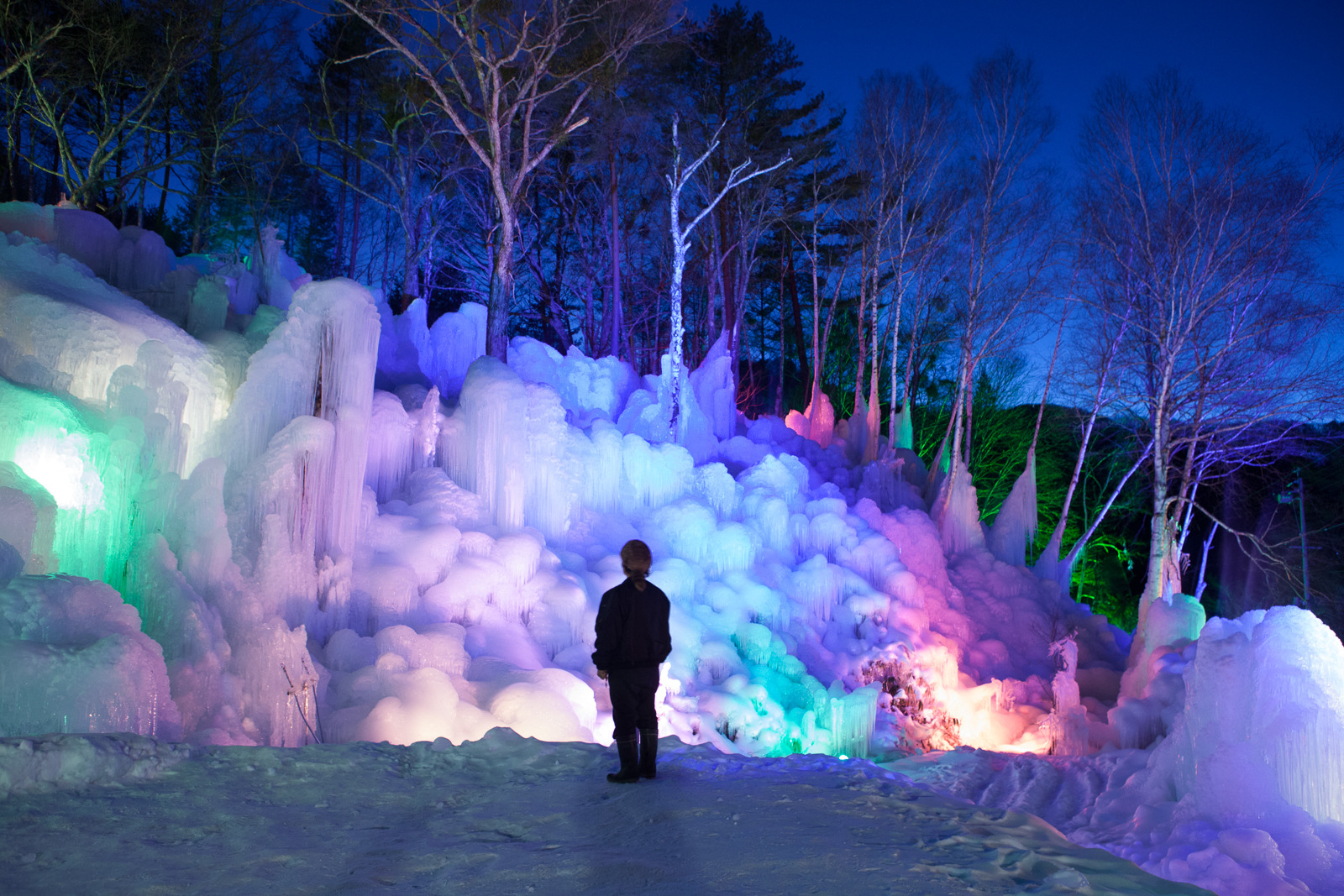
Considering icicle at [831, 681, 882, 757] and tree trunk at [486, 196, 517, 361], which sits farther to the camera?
tree trunk at [486, 196, 517, 361]

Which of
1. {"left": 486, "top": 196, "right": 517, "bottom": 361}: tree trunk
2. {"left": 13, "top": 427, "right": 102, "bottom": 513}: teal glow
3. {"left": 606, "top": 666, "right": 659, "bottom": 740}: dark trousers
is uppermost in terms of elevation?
{"left": 486, "top": 196, "right": 517, "bottom": 361}: tree trunk

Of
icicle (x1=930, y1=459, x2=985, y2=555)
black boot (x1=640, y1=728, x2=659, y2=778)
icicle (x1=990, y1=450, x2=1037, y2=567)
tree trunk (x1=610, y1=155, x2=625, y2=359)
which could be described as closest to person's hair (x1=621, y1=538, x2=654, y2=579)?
black boot (x1=640, y1=728, x2=659, y2=778)

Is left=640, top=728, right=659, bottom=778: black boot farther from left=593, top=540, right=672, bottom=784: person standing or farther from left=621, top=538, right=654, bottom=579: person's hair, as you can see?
left=621, top=538, right=654, bottom=579: person's hair

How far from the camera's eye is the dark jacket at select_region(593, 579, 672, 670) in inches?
181

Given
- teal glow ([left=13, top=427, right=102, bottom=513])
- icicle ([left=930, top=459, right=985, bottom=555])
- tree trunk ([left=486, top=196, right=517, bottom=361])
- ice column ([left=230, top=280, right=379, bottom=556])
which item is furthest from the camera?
icicle ([left=930, top=459, right=985, bottom=555])

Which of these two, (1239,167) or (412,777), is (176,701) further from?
(1239,167)

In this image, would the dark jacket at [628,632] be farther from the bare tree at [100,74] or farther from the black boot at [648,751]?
the bare tree at [100,74]

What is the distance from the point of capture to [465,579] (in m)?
8.86

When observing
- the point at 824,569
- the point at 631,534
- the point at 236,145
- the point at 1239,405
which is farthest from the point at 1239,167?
the point at 236,145

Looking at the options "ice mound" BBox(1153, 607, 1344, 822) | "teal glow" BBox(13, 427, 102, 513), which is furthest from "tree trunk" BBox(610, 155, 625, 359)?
"ice mound" BBox(1153, 607, 1344, 822)

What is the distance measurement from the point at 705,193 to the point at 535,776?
1787 cm

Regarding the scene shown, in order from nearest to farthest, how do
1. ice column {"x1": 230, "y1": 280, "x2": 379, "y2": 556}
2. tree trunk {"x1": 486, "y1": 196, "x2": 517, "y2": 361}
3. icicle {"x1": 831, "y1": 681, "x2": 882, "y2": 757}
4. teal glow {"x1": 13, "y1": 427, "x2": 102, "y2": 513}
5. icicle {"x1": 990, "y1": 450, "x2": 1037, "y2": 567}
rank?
teal glow {"x1": 13, "y1": 427, "x2": 102, "y2": 513} < ice column {"x1": 230, "y1": 280, "x2": 379, "y2": 556} < icicle {"x1": 831, "y1": 681, "x2": 882, "y2": 757} < tree trunk {"x1": 486, "y1": 196, "x2": 517, "y2": 361} < icicle {"x1": 990, "y1": 450, "x2": 1037, "y2": 567}

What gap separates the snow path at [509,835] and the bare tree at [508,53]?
9312mm

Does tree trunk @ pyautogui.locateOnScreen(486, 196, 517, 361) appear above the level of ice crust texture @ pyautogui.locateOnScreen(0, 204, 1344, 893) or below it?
above
